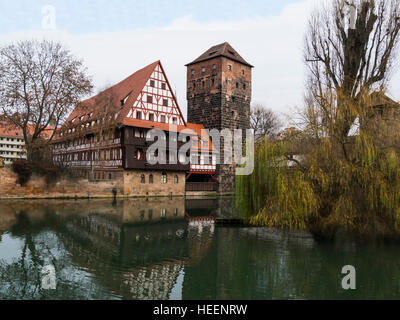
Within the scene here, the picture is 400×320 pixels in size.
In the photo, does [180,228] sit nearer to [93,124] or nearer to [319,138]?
[319,138]

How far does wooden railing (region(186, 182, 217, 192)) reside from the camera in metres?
36.7

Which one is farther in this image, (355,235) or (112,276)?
(355,235)

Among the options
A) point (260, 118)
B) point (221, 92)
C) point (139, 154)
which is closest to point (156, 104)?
point (139, 154)

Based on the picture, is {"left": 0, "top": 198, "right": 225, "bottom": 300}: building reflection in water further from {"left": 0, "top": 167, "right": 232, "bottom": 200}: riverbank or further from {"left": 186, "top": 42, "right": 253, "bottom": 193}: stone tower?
{"left": 186, "top": 42, "right": 253, "bottom": 193}: stone tower

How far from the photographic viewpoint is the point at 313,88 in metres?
13.0

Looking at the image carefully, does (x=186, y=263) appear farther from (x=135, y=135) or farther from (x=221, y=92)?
(x=221, y=92)

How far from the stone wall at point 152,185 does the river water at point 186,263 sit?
16513 mm

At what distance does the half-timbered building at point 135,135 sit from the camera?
31500 mm

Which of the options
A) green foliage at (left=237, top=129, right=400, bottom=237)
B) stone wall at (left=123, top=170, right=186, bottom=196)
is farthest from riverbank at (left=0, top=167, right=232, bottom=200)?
green foliage at (left=237, top=129, right=400, bottom=237)

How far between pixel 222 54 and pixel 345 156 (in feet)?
103

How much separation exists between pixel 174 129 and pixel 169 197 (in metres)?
6.80

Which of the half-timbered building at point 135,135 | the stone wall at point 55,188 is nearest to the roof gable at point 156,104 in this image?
the half-timbered building at point 135,135

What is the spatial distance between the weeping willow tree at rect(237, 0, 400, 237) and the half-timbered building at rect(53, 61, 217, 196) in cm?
2053
